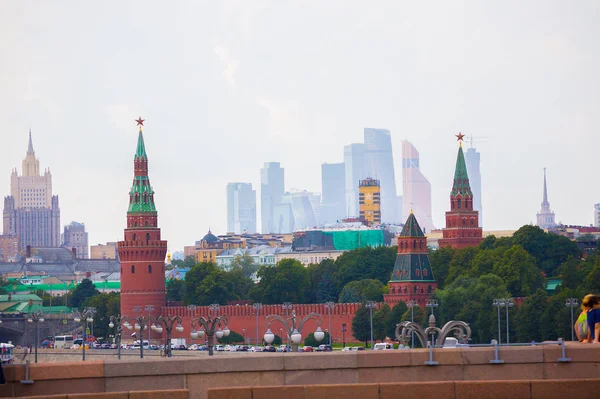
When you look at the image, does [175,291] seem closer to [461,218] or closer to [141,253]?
[141,253]

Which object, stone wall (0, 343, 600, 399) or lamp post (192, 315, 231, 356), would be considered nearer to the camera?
stone wall (0, 343, 600, 399)

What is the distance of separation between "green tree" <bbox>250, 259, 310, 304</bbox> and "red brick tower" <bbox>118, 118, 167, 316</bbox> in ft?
33.5

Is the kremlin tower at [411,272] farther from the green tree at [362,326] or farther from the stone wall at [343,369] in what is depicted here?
the stone wall at [343,369]

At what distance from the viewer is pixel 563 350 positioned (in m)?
28.0

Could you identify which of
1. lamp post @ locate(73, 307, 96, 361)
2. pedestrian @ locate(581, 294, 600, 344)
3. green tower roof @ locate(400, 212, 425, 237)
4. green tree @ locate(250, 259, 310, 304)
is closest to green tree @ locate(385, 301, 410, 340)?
green tower roof @ locate(400, 212, 425, 237)

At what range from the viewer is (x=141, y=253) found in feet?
525

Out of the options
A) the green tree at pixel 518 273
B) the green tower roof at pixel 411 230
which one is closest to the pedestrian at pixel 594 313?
the green tree at pixel 518 273

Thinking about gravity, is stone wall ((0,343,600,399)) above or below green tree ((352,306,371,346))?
below

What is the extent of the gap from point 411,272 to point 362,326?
8240 mm

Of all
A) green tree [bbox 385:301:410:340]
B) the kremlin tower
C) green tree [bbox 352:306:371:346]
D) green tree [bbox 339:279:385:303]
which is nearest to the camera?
green tree [bbox 385:301:410:340]

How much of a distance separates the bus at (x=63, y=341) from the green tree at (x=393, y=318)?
30373 mm

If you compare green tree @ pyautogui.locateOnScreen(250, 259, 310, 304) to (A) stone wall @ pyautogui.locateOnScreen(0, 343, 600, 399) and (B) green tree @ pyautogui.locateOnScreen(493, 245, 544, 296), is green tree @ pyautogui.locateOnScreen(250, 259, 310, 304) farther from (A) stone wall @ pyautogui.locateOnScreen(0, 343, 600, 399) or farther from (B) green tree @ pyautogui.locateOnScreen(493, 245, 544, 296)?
(A) stone wall @ pyautogui.locateOnScreen(0, 343, 600, 399)

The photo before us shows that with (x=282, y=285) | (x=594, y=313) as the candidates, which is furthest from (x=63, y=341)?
(x=594, y=313)

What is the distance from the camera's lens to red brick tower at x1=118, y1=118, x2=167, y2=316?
159500 mm
